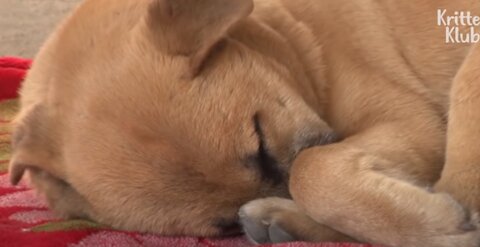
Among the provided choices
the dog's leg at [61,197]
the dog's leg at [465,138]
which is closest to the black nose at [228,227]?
the dog's leg at [61,197]

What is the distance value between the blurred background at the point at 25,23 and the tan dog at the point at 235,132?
2008 mm

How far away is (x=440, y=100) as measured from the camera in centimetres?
162

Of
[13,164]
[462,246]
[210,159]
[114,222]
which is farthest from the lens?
[13,164]

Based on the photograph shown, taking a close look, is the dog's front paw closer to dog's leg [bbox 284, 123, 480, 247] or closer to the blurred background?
dog's leg [bbox 284, 123, 480, 247]

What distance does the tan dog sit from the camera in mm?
1303

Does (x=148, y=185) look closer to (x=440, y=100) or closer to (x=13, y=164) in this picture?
(x=13, y=164)

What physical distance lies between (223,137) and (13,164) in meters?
0.57

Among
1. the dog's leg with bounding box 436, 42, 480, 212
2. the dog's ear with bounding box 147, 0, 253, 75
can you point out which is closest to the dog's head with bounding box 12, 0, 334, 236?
the dog's ear with bounding box 147, 0, 253, 75

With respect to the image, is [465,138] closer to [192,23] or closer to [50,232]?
[192,23]

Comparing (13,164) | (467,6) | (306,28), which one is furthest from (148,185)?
(467,6)

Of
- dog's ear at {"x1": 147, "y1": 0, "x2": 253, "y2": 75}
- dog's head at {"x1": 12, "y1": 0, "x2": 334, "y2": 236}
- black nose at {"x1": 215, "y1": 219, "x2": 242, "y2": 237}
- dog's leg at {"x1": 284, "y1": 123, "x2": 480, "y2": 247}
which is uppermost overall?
dog's ear at {"x1": 147, "y1": 0, "x2": 253, "y2": 75}

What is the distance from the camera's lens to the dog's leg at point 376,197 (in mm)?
1216

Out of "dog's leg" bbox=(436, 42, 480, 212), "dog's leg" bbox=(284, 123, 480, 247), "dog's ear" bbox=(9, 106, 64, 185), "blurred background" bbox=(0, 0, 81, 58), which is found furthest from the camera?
"blurred background" bbox=(0, 0, 81, 58)

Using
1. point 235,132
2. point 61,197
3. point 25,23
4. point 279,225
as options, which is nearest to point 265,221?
point 279,225
